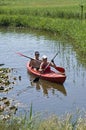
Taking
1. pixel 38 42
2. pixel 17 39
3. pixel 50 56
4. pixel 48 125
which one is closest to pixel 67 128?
pixel 48 125

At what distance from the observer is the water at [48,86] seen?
1354 centimetres

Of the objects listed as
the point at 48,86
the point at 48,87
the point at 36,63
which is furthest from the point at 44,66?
the point at 48,87

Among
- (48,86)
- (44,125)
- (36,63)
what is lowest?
(48,86)

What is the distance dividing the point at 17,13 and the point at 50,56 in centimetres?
1868

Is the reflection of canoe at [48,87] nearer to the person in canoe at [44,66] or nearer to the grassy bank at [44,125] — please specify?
the person in canoe at [44,66]

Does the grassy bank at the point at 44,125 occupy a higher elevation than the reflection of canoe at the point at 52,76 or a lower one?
higher

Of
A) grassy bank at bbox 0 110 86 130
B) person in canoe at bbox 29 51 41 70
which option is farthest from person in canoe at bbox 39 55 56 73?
grassy bank at bbox 0 110 86 130

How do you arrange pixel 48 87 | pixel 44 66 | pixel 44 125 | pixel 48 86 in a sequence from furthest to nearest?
pixel 44 66, pixel 48 86, pixel 48 87, pixel 44 125

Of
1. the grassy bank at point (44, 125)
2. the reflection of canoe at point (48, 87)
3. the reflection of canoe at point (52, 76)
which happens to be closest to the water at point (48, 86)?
the reflection of canoe at point (48, 87)

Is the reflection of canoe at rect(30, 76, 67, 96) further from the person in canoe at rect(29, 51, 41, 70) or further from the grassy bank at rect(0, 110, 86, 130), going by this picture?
the grassy bank at rect(0, 110, 86, 130)

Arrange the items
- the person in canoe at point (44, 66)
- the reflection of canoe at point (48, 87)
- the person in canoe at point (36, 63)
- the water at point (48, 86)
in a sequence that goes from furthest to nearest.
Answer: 1. the person in canoe at point (36, 63)
2. the person in canoe at point (44, 66)
3. the reflection of canoe at point (48, 87)
4. the water at point (48, 86)

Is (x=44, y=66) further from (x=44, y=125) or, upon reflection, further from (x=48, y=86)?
(x=44, y=125)

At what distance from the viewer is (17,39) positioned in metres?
30.5

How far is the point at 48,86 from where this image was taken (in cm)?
1661
